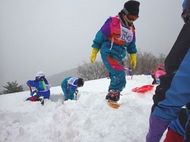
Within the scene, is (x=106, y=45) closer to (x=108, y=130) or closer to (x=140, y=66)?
(x=108, y=130)

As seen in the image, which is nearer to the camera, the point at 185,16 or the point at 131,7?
the point at 185,16

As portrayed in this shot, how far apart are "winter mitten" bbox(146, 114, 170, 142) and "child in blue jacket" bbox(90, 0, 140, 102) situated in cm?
352

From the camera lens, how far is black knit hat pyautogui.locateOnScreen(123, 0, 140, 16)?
5.48 metres

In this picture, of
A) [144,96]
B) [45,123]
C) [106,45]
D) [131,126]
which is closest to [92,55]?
[106,45]

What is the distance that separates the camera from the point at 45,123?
470 centimetres

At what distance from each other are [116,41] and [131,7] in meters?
0.63

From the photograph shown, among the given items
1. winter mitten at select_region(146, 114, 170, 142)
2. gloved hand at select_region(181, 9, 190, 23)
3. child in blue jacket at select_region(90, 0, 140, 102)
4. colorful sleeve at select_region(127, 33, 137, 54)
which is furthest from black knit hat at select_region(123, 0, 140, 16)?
winter mitten at select_region(146, 114, 170, 142)

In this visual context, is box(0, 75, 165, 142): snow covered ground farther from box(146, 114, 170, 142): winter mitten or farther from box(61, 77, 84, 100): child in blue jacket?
box(61, 77, 84, 100): child in blue jacket

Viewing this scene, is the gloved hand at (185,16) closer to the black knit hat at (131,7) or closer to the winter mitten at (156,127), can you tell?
the winter mitten at (156,127)

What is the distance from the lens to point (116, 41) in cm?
547

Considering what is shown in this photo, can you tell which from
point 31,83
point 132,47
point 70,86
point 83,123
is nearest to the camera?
point 83,123

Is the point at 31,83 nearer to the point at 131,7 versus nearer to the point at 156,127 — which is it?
the point at 131,7

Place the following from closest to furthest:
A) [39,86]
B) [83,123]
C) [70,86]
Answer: [83,123] → [70,86] → [39,86]

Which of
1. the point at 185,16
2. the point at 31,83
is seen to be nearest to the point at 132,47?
the point at 31,83
